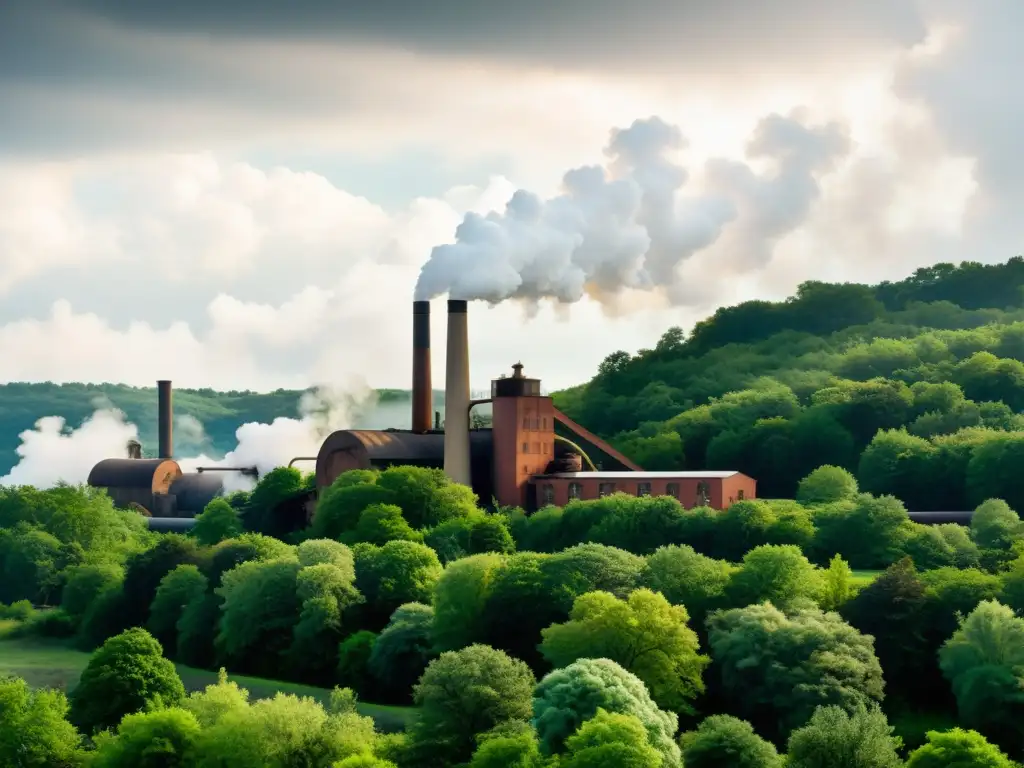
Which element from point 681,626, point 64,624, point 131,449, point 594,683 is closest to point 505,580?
point 681,626

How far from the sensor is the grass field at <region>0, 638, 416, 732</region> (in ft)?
197

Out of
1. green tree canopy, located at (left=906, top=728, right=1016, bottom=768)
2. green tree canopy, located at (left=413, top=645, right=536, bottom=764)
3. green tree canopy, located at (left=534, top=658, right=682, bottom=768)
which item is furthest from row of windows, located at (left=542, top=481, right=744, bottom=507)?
green tree canopy, located at (left=906, top=728, right=1016, bottom=768)

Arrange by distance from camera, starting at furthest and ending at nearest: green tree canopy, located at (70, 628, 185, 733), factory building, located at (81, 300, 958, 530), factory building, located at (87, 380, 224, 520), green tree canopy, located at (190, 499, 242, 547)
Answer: factory building, located at (87, 380, 224, 520) → green tree canopy, located at (190, 499, 242, 547) → factory building, located at (81, 300, 958, 530) → green tree canopy, located at (70, 628, 185, 733)

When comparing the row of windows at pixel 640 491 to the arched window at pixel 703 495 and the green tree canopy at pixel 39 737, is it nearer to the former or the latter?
the arched window at pixel 703 495

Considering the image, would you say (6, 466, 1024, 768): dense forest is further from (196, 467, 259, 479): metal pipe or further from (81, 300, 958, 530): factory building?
(196, 467, 259, 479): metal pipe

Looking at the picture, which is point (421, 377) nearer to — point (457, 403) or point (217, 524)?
point (457, 403)

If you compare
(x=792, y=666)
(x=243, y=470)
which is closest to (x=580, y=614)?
(x=792, y=666)

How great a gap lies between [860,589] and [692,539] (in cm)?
1317

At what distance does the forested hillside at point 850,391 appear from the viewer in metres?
88.2

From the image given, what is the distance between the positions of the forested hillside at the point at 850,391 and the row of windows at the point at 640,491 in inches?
429

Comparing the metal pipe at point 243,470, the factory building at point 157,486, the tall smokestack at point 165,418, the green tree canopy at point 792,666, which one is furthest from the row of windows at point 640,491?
the tall smokestack at point 165,418

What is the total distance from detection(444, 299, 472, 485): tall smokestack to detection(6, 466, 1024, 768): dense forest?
2597mm

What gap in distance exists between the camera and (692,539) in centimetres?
7419

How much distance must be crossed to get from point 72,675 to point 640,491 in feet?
84.4
